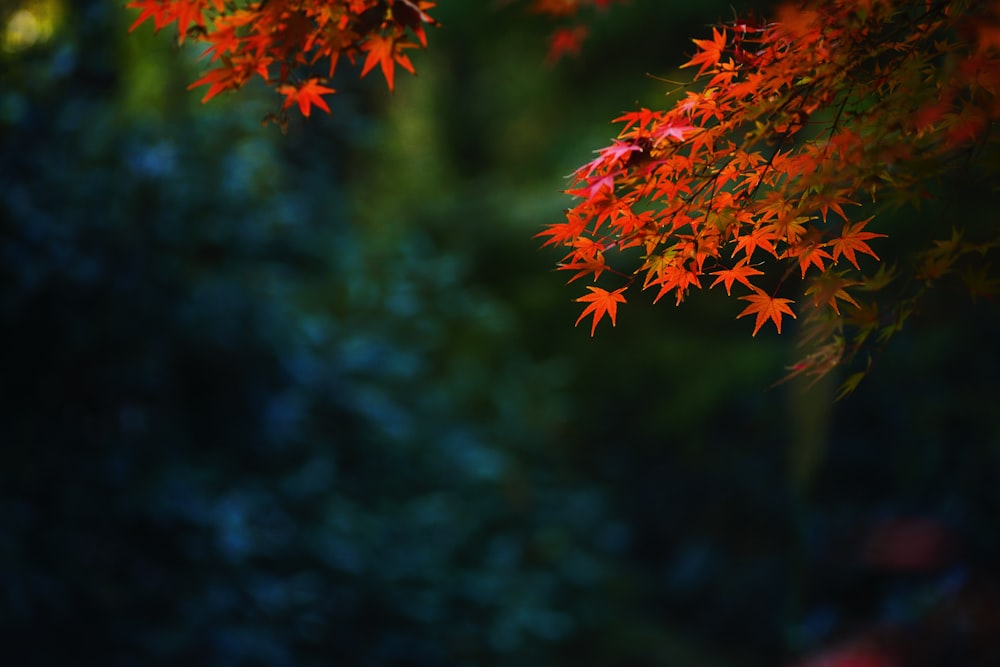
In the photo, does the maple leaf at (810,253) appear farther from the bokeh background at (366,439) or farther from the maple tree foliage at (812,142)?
the bokeh background at (366,439)

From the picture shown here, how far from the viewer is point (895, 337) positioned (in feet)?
16.0

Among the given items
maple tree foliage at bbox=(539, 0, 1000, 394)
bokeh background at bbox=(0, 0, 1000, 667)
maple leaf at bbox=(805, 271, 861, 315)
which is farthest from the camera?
bokeh background at bbox=(0, 0, 1000, 667)

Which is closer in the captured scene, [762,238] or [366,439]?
[762,238]

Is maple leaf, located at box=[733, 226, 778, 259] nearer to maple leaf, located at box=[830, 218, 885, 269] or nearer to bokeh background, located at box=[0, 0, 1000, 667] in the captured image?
maple leaf, located at box=[830, 218, 885, 269]

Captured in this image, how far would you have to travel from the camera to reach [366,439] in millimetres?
3900

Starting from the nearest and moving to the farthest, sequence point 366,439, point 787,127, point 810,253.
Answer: point 787,127 → point 810,253 → point 366,439

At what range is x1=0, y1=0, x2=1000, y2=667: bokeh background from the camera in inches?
116

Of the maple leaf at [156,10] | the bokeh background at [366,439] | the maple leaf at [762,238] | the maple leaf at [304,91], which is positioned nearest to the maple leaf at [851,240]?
the maple leaf at [762,238]

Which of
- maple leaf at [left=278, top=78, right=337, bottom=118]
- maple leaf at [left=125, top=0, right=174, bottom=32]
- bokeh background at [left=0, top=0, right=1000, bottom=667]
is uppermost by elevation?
bokeh background at [left=0, top=0, right=1000, bottom=667]

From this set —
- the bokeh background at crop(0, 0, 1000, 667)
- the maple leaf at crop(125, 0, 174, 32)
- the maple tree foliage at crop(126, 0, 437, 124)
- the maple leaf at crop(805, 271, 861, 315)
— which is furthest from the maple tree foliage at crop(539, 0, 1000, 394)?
the maple leaf at crop(125, 0, 174, 32)

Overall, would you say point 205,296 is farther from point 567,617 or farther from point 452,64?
point 452,64

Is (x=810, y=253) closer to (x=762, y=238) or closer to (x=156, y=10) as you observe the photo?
(x=762, y=238)

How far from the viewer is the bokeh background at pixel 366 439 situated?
294cm

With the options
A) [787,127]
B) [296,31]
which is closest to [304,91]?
[296,31]
